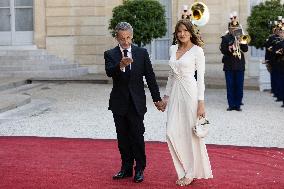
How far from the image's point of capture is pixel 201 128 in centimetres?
618

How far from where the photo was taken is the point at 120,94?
6418 millimetres

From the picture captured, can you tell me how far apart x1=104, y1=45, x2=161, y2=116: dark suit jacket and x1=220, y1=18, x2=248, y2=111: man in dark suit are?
602 cm

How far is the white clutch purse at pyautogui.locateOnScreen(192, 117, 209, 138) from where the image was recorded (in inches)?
242

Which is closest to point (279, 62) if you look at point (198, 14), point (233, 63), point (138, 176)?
point (198, 14)

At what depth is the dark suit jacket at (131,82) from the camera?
20.9 ft

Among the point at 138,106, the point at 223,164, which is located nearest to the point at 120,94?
the point at 138,106

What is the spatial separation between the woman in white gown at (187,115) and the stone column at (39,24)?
44.5 ft

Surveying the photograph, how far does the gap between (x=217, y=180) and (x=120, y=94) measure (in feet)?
4.24

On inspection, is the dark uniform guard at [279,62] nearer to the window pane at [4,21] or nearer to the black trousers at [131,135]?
the black trousers at [131,135]

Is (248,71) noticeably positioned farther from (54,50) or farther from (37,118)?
(37,118)

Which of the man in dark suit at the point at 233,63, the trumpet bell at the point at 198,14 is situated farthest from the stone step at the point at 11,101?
the man in dark suit at the point at 233,63

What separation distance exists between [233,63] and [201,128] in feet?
20.7

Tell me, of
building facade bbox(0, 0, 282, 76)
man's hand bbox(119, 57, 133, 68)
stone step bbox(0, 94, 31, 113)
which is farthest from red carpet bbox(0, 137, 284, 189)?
building facade bbox(0, 0, 282, 76)

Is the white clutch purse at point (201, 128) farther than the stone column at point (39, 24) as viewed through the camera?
No
